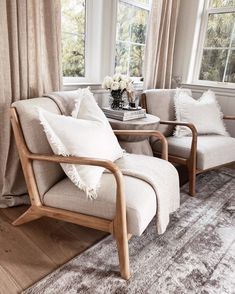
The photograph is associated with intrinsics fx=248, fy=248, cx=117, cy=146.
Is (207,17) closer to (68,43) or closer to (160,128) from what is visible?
(160,128)

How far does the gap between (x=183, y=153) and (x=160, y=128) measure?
38cm

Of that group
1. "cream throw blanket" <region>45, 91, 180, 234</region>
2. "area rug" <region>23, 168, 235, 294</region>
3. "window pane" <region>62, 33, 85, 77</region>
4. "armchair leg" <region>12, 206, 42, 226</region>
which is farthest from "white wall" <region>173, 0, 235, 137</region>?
"armchair leg" <region>12, 206, 42, 226</region>

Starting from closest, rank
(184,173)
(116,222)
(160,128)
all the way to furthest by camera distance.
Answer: (116,222) → (160,128) → (184,173)

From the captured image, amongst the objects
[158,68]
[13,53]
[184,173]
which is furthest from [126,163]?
[158,68]

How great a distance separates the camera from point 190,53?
3.06m

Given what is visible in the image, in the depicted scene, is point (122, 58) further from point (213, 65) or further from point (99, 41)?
point (213, 65)

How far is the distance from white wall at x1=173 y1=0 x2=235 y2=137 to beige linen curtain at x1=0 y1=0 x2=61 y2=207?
1.84 m

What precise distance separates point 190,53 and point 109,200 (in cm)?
249

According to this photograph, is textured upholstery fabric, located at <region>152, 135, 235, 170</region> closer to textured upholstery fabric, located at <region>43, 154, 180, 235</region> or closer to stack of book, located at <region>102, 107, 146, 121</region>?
stack of book, located at <region>102, 107, 146, 121</region>

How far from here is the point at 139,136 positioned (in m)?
1.93

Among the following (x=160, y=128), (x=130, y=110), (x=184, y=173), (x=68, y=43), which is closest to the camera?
(x=130, y=110)

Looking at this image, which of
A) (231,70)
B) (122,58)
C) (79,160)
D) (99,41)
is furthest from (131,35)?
(79,160)

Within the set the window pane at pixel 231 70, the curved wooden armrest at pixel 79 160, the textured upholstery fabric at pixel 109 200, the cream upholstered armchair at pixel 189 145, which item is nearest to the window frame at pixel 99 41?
the cream upholstered armchair at pixel 189 145

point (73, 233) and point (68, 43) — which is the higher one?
point (68, 43)
